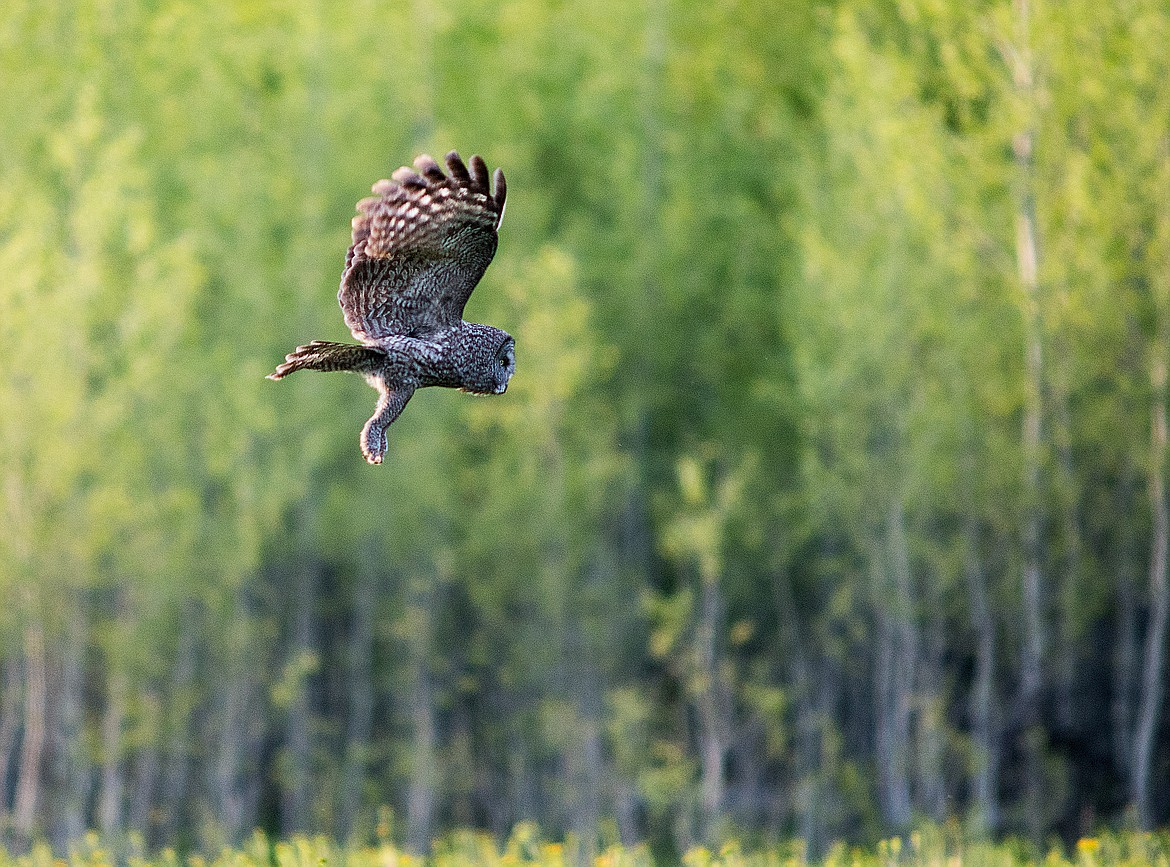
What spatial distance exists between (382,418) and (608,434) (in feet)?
40.2

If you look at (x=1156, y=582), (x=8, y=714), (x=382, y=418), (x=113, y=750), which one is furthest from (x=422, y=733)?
(x=382, y=418)

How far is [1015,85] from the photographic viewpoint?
14727 millimetres

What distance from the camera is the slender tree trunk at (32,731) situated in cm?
1552

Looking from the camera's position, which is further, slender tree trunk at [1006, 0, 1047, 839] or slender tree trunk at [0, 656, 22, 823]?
slender tree trunk at [0, 656, 22, 823]

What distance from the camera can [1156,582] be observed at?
13242mm

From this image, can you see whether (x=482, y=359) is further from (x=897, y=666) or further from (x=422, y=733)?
(x=422, y=733)

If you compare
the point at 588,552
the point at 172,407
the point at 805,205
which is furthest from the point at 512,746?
the point at 805,205

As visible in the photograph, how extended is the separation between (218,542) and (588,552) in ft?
12.5

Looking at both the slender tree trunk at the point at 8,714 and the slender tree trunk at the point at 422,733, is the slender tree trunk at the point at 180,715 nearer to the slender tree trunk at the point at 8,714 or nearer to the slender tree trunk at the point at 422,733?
the slender tree trunk at the point at 8,714

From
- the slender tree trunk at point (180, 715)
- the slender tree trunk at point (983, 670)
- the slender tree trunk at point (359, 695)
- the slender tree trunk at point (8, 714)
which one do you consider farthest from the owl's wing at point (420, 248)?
the slender tree trunk at point (359, 695)

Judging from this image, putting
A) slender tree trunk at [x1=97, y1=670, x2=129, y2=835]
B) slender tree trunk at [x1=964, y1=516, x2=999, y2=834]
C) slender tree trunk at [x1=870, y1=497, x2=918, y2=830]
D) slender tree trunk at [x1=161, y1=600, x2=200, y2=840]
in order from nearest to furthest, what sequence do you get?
1. slender tree trunk at [x1=964, y1=516, x2=999, y2=834]
2. slender tree trunk at [x1=870, y1=497, x2=918, y2=830]
3. slender tree trunk at [x1=97, y1=670, x2=129, y2=835]
4. slender tree trunk at [x1=161, y1=600, x2=200, y2=840]

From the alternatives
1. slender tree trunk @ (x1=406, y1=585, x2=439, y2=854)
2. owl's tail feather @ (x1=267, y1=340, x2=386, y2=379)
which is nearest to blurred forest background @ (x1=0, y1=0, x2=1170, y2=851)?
slender tree trunk @ (x1=406, y1=585, x2=439, y2=854)

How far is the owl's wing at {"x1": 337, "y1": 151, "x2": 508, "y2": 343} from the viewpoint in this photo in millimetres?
6340

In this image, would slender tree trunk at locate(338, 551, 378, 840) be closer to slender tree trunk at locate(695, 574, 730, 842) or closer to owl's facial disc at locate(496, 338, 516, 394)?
slender tree trunk at locate(695, 574, 730, 842)
